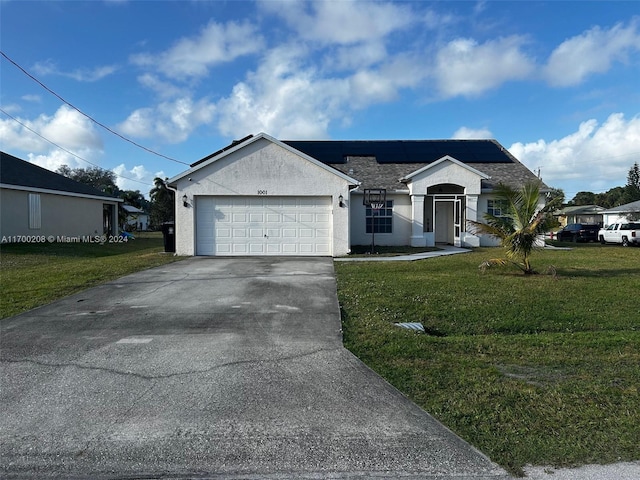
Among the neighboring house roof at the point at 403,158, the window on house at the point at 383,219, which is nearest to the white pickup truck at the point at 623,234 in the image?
the neighboring house roof at the point at 403,158

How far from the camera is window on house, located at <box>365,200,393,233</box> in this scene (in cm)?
2006

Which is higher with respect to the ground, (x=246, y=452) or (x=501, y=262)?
(x=501, y=262)

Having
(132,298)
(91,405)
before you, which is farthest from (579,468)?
(132,298)

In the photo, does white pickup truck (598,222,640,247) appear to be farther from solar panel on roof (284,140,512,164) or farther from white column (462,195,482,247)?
white column (462,195,482,247)

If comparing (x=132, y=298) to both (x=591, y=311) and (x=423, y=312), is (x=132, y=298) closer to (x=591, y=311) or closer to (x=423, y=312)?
(x=423, y=312)

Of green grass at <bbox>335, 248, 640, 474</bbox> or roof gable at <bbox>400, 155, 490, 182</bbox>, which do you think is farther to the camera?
roof gable at <bbox>400, 155, 490, 182</bbox>

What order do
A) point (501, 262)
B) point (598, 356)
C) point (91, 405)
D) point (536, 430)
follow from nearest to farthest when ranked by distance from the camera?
point (536, 430) < point (91, 405) < point (598, 356) < point (501, 262)

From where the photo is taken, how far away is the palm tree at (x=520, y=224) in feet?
36.1

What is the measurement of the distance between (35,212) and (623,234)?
32.6 m

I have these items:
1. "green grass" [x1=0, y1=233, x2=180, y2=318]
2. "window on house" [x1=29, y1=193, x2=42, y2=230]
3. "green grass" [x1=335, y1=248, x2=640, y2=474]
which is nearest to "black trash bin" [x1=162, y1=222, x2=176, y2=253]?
"green grass" [x1=0, y1=233, x2=180, y2=318]

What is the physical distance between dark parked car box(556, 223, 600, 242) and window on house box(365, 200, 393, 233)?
1705 cm

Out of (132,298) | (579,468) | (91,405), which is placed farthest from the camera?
(132,298)

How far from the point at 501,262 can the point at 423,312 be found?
15.5ft

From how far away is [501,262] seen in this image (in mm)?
11078
